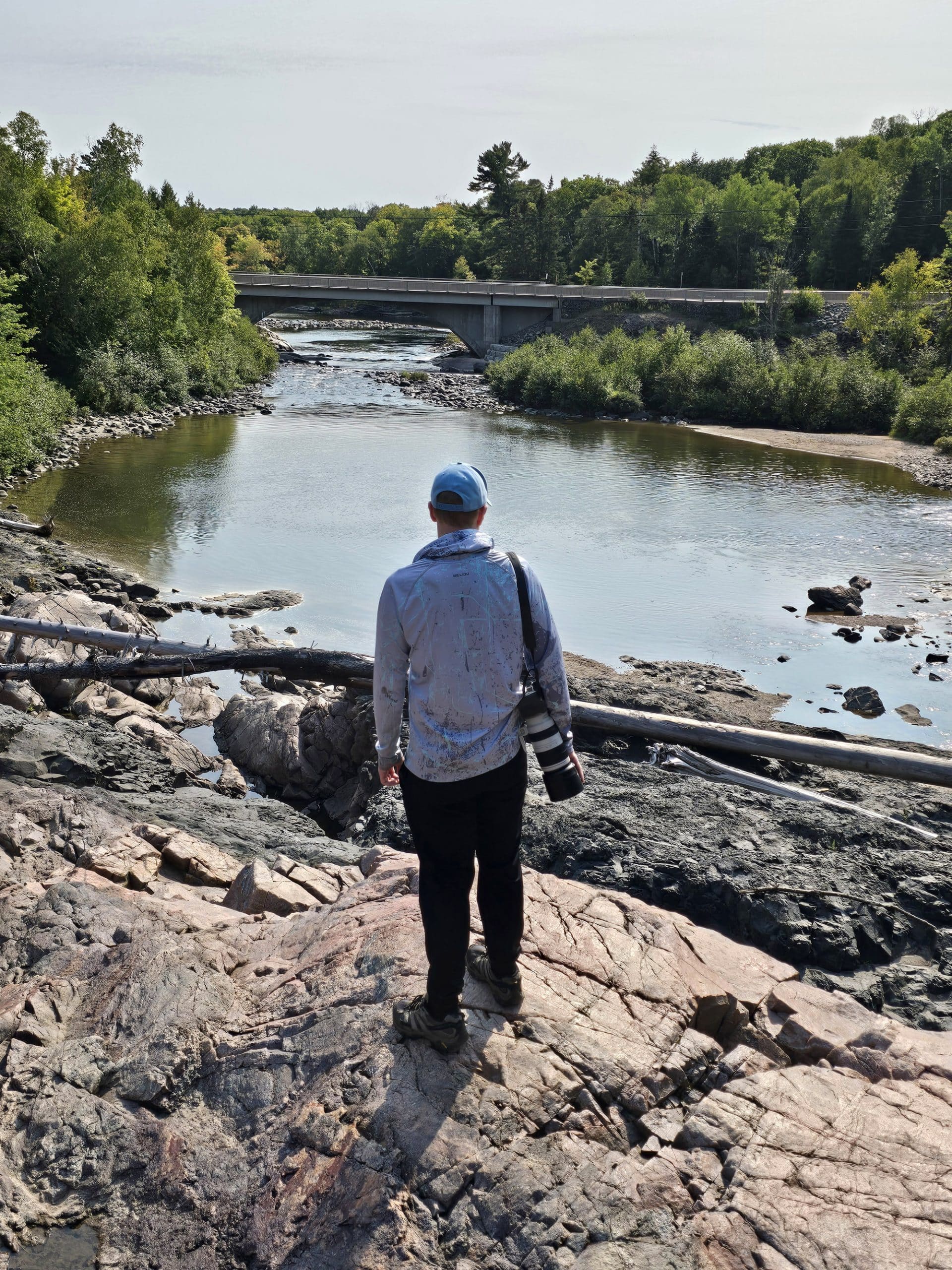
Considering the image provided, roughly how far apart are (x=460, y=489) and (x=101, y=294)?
140 feet

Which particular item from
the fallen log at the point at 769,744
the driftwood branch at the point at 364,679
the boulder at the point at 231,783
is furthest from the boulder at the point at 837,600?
the boulder at the point at 231,783

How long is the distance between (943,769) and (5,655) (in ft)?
32.6

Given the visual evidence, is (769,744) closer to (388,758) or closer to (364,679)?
(364,679)

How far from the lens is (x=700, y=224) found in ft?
269

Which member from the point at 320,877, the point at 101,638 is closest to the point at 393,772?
the point at 320,877

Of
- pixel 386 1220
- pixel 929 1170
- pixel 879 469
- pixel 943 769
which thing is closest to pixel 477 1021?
pixel 386 1220

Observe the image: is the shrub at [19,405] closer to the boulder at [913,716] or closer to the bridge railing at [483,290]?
the boulder at [913,716]

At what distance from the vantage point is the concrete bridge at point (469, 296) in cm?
6291

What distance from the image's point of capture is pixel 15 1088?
3797mm

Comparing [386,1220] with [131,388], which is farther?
[131,388]

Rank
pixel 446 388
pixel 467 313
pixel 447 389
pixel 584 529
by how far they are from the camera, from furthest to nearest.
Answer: pixel 467 313, pixel 446 388, pixel 447 389, pixel 584 529

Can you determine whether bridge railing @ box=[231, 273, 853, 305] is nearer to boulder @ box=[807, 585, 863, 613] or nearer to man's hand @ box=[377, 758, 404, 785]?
boulder @ box=[807, 585, 863, 613]

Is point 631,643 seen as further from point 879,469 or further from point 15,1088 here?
point 879,469

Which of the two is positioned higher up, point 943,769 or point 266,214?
point 266,214
